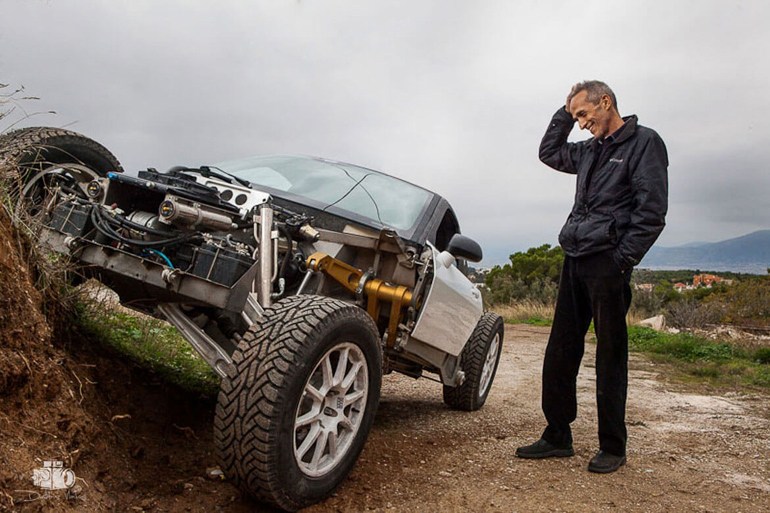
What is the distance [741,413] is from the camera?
598 cm

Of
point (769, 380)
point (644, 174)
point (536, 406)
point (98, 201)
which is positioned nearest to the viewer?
point (98, 201)

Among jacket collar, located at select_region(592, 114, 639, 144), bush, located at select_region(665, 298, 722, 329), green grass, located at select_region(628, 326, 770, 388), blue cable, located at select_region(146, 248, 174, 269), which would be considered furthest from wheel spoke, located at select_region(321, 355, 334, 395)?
bush, located at select_region(665, 298, 722, 329)

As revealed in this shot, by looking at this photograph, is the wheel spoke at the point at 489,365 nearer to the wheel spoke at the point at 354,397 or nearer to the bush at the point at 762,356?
the wheel spoke at the point at 354,397

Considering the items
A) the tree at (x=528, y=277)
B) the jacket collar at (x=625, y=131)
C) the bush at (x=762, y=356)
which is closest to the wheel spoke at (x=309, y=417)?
the jacket collar at (x=625, y=131)

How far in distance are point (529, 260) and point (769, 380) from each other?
22675mm

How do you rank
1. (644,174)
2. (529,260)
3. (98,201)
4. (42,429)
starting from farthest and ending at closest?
(529,260)
(644,174)
(98,201)
(42,429)

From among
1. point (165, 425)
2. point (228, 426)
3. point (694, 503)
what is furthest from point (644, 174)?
point (165, 425)

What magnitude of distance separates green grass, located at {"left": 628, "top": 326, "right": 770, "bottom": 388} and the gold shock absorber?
5910mm

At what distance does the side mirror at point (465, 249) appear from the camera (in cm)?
405

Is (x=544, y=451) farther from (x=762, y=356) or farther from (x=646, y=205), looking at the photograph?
(x=762, y=356)

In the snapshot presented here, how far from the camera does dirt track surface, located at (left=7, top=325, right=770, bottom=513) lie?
2.77 meters

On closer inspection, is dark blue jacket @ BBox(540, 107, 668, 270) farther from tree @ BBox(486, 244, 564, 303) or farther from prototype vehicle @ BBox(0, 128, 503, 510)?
tree @ BBox(486, 244, 564, 303)

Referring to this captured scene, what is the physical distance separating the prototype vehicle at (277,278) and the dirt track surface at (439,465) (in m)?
0.38

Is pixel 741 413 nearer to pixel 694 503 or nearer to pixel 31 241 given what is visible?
pixel 694 503
